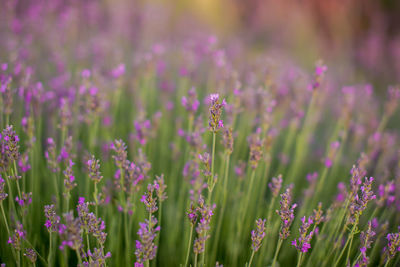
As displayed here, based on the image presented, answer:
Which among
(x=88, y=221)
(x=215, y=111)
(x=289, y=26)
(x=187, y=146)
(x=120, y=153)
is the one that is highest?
(x=289, y=26)

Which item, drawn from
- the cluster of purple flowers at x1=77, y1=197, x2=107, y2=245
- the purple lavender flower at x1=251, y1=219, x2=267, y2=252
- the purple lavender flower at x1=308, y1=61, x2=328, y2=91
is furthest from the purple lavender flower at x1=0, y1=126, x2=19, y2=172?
the purple lavender flower at x1=308, y1=61, x2=328, y2=91

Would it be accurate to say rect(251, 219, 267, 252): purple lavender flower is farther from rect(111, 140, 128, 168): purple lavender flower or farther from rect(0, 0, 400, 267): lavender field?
rect(111, 140, 128, 168): purple lavender flower

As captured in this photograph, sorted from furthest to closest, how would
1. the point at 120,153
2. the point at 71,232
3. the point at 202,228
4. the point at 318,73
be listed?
the point at 318,73
the point at 120,153
the point at 202,228
the point at 71,232

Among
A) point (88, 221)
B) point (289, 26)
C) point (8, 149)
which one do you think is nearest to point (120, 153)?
point (88, 221)

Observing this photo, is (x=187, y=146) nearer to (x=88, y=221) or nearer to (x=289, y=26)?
(x=88, y=221)

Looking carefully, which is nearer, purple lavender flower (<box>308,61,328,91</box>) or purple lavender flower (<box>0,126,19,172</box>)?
purple lavender flower (<box>0,126,19,172</box>)

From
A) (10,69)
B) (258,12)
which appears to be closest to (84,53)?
(10,69)

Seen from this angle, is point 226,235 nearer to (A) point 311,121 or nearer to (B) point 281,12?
(A) point 311,121

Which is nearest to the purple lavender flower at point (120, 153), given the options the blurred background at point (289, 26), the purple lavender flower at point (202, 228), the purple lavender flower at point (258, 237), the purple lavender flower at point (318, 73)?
the purple lavender flower at point (202, 228)

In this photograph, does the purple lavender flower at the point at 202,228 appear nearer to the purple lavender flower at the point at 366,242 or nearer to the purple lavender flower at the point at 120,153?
the purple lavender flower at the point at 120,153

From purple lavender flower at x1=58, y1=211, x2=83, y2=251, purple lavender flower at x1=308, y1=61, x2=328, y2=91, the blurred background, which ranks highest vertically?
the blurred background
